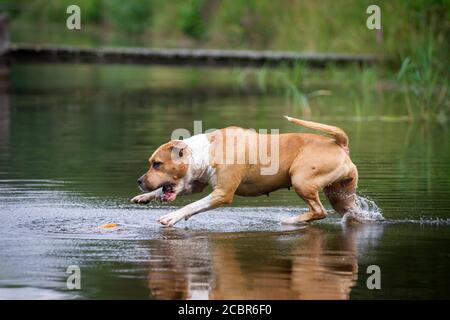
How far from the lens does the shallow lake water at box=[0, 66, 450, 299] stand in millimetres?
8156

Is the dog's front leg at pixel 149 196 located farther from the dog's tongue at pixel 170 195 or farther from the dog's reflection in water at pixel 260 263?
the dog's reflection in water at pixel 260 263

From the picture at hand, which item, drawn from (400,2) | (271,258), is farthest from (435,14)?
(271,258)

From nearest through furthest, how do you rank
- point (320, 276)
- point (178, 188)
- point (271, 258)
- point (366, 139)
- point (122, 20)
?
point (320, 276) → point (271, 258) → point (178, 188) → point (366, 139) → point (122, 20)

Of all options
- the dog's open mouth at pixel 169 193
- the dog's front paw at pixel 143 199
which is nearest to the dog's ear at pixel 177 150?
the dog's open mouth at pixel 169 193

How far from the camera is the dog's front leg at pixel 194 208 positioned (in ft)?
33.7

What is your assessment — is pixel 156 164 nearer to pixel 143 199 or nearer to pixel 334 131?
pixel 143 199

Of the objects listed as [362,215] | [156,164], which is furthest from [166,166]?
[362,215]

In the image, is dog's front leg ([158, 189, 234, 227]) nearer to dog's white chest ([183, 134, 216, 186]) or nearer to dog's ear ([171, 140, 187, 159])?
dog's white chest ([183, 134, 216, 186])

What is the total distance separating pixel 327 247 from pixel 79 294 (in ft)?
7.78

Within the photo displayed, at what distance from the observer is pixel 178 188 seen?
1048 cm

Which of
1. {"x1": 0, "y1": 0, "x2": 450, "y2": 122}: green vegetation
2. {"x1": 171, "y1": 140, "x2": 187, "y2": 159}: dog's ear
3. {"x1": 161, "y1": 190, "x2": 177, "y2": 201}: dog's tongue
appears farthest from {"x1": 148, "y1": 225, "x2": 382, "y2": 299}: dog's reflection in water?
{"x1": 0, "y1": 0, "x2": 450, "y2": 122}: green vegetation

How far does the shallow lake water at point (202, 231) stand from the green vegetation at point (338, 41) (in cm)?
98

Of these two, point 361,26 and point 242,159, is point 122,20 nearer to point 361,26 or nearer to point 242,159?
point 361,26

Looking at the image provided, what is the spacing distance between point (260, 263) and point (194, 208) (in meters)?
1.54
